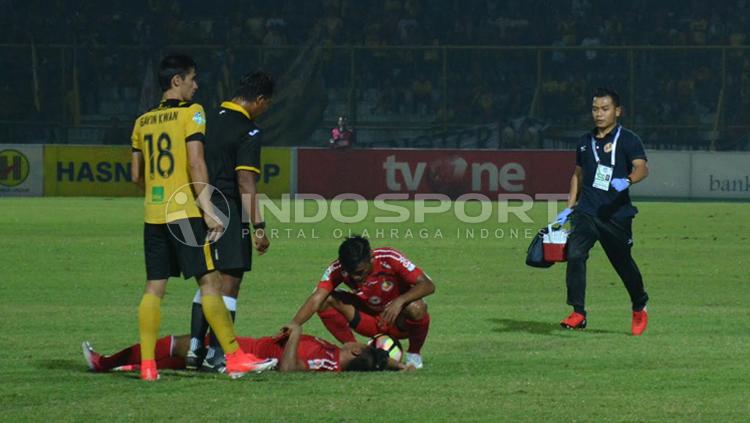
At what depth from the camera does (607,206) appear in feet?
37.9

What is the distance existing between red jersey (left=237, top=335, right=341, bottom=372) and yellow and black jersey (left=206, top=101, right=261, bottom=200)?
1007 millimetres

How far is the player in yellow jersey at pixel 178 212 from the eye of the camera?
8414 mm

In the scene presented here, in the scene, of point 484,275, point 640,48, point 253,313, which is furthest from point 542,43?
point 253,313

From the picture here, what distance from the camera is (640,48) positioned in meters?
35.6

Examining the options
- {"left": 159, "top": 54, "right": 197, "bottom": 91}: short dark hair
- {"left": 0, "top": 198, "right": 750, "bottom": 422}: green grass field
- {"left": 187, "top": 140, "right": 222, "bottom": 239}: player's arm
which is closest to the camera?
{"left": 0, "top": 198, "right": 750, "bottom": 422}: green grass field

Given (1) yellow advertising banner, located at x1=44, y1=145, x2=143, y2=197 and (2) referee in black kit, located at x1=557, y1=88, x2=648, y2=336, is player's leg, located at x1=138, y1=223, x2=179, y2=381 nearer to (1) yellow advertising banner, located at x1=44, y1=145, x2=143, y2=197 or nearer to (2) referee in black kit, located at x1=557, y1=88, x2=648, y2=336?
(2) referee in black kit, located at x1=557, y1=88, x2=648, y2=336

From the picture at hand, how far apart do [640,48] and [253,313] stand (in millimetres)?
25031

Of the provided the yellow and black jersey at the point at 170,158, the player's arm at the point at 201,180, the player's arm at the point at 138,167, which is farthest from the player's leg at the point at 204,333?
the player's arm at the point at 138,167

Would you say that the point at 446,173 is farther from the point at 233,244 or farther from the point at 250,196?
the point at 233,244

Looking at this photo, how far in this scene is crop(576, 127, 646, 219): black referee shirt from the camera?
1152 centimetres

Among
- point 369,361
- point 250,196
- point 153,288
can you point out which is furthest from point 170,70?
point 369,361

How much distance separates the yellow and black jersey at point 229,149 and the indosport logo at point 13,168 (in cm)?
2521

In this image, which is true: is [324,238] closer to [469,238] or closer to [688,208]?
[469,238]

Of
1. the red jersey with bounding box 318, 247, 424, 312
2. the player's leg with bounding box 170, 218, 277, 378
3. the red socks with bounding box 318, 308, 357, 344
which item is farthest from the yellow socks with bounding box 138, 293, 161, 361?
the red socks with bounding box 318, 308, 357, 344
